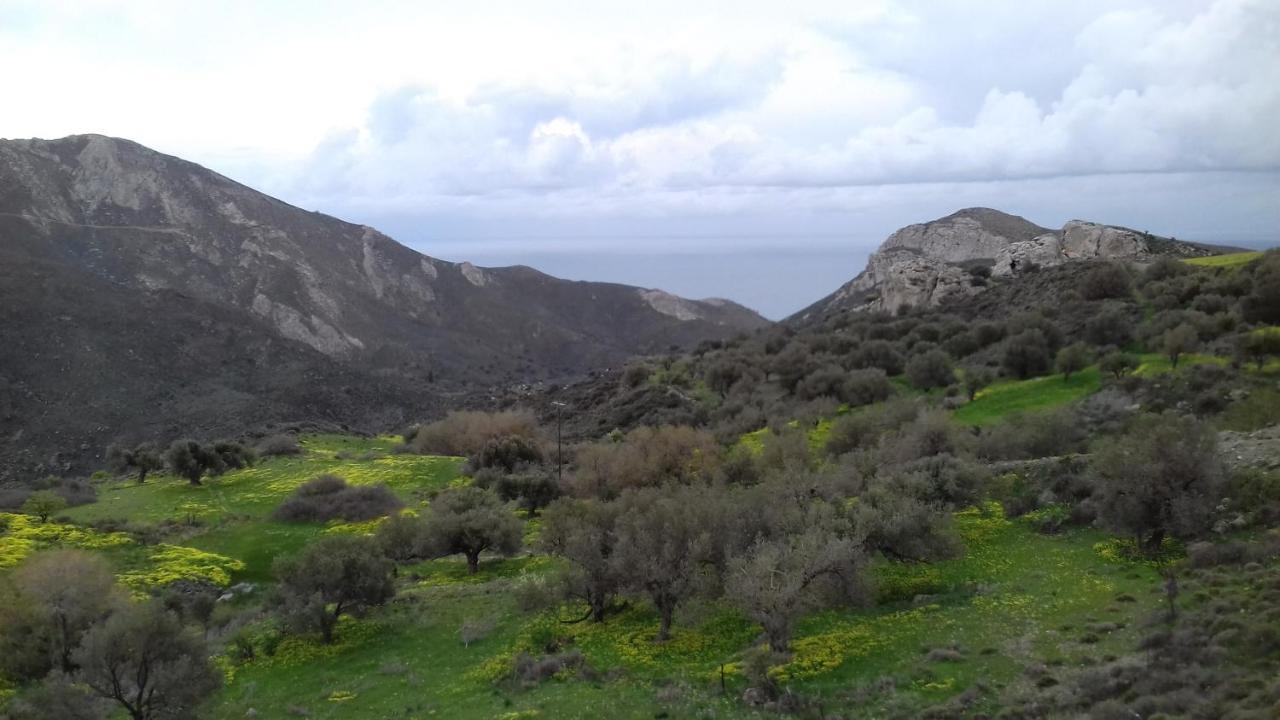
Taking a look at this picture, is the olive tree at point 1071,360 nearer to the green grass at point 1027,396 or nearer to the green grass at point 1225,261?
the green grass at point 1027,396

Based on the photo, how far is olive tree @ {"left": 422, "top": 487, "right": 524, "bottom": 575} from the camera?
3130 centimetres

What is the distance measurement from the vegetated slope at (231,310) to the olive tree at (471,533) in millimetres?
49944

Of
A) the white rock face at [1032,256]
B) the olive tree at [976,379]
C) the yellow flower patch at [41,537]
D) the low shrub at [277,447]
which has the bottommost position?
the low shrub at [277,447]

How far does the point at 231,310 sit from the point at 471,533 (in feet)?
284

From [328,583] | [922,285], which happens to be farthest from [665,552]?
[922,285]

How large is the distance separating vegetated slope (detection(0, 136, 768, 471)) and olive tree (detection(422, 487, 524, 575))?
164 feet

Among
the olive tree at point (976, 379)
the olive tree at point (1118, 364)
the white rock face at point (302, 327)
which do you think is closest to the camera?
the olive tree at point (1118, 364)

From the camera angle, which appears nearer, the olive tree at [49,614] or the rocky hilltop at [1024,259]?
the olive tree at [49,614]

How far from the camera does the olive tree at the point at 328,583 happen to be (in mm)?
24703

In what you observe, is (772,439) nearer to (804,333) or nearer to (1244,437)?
(1244,437)

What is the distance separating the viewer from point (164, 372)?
8169 cm

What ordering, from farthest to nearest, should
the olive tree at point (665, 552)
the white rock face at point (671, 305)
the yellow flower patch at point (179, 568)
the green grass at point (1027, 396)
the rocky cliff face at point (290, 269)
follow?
the white rock face at point (671, 305) → the rocky cliff face at point (290, 269) → the green grass at point (1027, 396) → the yellow flower patch at point (179, 568) → the olive tree at point (665, 552)

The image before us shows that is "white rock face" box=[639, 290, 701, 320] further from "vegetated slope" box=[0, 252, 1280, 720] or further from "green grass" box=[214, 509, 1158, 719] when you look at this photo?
"green grass" box=[214, 509, 1158, 719]

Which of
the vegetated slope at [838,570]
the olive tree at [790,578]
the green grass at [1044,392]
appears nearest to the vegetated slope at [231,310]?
the vegetated slope at [838,570]
